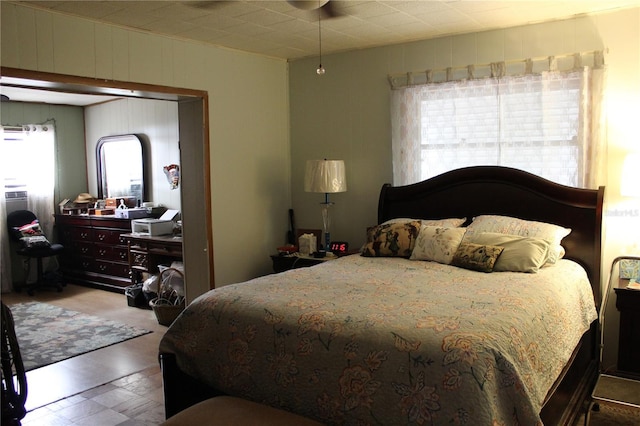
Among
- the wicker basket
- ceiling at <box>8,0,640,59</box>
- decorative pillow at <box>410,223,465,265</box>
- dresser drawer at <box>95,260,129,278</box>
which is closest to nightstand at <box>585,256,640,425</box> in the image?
decorative pillow at <box>410,223,465,265</box>

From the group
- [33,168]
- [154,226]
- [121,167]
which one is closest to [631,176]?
[154,226]

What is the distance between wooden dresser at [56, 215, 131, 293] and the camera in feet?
21.1

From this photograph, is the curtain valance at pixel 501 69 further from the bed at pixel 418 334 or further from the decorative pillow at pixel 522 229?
the decorative pillow at pixel 522 229

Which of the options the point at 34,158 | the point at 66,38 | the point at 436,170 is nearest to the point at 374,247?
the point at 436,170

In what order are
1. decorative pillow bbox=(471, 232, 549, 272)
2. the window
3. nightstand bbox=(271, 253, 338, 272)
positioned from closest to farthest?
decorative pillow bbox=(471, 232, 549, 272), nightstand bbox=(271, 253, 338, 272), the window

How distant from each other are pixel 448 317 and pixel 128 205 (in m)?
5.50

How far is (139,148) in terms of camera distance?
22.0 ft

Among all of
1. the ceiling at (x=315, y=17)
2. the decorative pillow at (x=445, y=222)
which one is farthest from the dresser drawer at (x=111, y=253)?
the decorative pillow at (x=445, y=222)

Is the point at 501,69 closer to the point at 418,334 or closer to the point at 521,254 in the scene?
the point at 521,254

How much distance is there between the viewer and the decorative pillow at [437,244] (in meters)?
3.57

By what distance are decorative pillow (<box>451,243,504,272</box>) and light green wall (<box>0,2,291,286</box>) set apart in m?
2.08

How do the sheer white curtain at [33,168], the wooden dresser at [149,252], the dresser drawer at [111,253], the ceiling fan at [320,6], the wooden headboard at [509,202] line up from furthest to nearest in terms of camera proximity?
the sheer white curtain at [33,168], the dresser drawer at [111,253], the wooden dresser at [149,252], the wooden headboard at [509,202], the ceiling fan at [320,6]

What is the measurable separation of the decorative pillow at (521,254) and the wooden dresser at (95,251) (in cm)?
439

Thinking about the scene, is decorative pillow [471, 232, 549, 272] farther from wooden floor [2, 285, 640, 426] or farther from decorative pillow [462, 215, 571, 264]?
wooden floor [2, 285, 640, 426]
